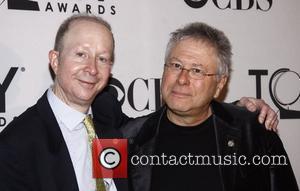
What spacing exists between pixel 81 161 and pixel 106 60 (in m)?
0.41

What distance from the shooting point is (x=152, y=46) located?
218cm

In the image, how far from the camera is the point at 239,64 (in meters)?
2.38

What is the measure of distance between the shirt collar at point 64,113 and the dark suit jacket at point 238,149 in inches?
12.7

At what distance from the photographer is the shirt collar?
4.91ft

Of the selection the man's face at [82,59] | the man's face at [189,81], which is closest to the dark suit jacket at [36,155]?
the man's face at [82,59]

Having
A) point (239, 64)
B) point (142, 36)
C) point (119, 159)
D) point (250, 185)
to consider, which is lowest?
point (250, 185)

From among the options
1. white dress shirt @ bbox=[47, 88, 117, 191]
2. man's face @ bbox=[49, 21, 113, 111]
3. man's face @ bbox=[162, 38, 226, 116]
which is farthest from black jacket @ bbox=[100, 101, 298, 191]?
man's face @ bbox=[49, 21, 113, 111]

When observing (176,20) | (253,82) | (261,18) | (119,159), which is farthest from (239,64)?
(119,159)

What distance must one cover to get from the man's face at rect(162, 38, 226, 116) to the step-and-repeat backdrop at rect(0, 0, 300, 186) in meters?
0.50

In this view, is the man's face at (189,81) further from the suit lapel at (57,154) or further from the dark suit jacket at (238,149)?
the suit lapel at (57,154)

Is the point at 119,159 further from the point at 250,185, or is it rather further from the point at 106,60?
the point at 250,185

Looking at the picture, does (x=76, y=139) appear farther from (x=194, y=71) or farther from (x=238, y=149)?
(x=238, y=149)

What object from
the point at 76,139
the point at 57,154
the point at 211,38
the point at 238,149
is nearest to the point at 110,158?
the point at 76,139

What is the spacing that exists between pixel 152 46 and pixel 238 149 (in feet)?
2.64
